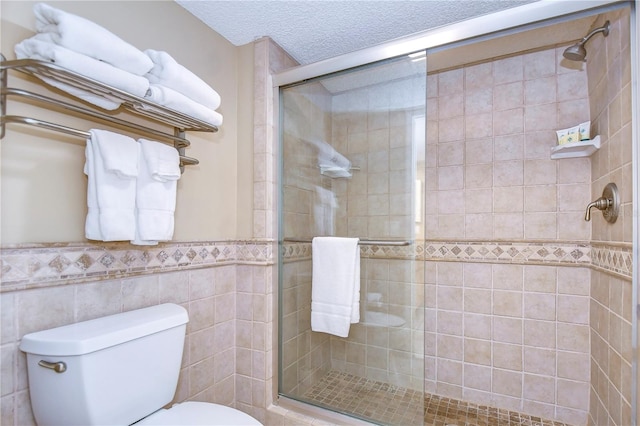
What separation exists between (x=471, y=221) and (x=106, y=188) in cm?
190

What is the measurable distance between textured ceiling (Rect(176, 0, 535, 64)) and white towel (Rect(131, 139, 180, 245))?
76cm

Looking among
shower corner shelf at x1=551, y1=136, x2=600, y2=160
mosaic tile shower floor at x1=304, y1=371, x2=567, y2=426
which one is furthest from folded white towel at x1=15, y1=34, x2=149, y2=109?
shower corner shelf at x1=551, y1=136, x2=600, y2=160

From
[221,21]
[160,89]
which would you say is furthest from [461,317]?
[221,21]

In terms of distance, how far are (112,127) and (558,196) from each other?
221cm

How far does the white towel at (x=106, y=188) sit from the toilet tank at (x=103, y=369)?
0.30 metres

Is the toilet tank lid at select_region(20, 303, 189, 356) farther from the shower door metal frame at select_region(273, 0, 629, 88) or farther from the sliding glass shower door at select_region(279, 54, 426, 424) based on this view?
the shower door metal frame at select_region(273, 0, 629, 88)

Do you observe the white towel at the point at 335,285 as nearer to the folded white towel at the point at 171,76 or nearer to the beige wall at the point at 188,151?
the beige wall at the point at 188,151

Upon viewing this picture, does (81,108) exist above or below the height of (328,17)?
below

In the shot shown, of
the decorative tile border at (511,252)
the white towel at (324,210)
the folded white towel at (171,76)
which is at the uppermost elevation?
the folded white towel at (171,76)

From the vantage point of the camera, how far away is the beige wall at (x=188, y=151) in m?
0.97

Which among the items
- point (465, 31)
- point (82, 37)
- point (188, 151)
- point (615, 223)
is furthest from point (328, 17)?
point (615, 223)

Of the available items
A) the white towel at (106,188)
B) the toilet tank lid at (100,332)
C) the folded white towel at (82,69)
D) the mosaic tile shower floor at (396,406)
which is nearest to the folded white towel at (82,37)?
the folded white towel at (82,69)

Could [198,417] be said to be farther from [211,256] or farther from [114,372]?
[211,256]

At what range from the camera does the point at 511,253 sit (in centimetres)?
191
